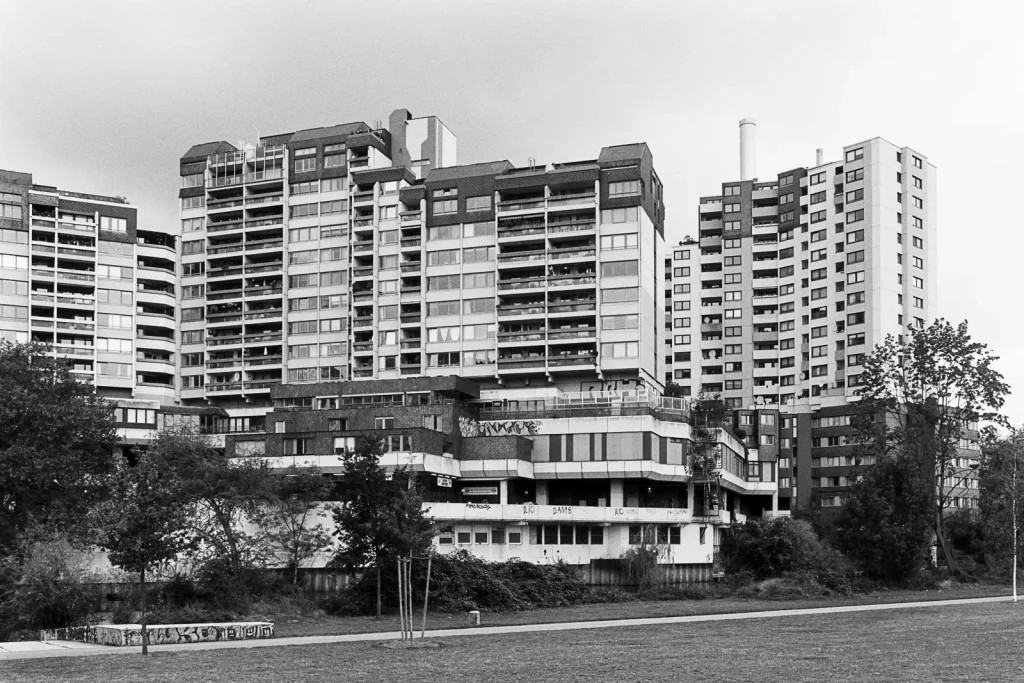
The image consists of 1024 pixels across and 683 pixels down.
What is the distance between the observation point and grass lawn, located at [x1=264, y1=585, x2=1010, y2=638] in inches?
2327

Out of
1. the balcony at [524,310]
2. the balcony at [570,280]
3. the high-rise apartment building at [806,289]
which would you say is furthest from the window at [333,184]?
the high-rise apartment building at [806,289]

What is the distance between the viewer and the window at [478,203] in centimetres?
13300

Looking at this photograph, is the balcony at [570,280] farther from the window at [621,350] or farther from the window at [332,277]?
the window at [332,277]

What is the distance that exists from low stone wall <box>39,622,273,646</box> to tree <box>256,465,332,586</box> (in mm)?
23102

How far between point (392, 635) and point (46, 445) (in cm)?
4086

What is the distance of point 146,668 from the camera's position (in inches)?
1512

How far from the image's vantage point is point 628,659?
41.5 metres

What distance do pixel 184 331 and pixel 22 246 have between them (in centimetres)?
2102

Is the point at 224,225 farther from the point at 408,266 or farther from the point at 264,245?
the point at 408,266

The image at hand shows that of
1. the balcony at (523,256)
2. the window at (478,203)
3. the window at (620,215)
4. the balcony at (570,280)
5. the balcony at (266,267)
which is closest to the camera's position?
the window at (620,215)

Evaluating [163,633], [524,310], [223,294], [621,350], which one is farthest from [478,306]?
[163,633]

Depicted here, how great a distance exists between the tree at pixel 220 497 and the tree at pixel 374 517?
5681 millimetres

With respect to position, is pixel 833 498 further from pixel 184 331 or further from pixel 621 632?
pixel 621 632

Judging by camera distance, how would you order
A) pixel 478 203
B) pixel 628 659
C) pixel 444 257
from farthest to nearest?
pixel 444 257, pixel 478 203, pixel 628 659
